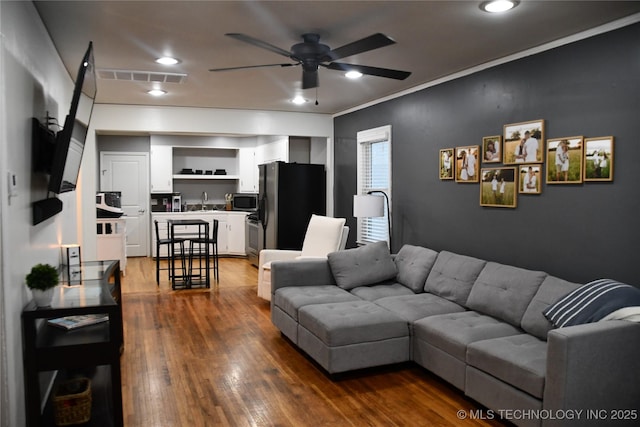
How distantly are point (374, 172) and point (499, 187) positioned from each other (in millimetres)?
2327

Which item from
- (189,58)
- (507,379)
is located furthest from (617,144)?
(189,58)

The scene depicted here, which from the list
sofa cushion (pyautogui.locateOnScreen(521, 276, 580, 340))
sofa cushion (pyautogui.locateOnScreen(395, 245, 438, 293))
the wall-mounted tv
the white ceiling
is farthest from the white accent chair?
sofa cushion (pyautogui.locateOnScreen(521, 276, 580, 340))

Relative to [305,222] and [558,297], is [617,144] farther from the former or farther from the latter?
[305,222]

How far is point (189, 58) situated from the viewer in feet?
13.7

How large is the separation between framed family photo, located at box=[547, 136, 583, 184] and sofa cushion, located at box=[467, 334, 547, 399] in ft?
3.98

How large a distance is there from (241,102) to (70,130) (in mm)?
3763

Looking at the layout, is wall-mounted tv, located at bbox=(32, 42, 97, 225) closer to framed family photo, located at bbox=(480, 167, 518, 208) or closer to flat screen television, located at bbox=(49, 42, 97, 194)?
flat screen television, located at bbox=(49, 42, 97, 194)

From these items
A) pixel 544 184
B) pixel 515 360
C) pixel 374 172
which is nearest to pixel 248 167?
pixel 374 172

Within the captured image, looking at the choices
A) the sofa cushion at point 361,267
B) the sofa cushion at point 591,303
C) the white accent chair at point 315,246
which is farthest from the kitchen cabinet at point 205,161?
the sofa cushion at point 591,303

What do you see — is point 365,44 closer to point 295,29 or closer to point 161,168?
point 295,29

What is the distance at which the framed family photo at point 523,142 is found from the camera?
3.84m

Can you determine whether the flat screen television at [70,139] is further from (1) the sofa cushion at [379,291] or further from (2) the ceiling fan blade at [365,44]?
(1) the sofa cushion at [379,291]

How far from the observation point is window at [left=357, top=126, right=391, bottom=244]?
6.00 m

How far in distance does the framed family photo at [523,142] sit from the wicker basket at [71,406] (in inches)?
138
